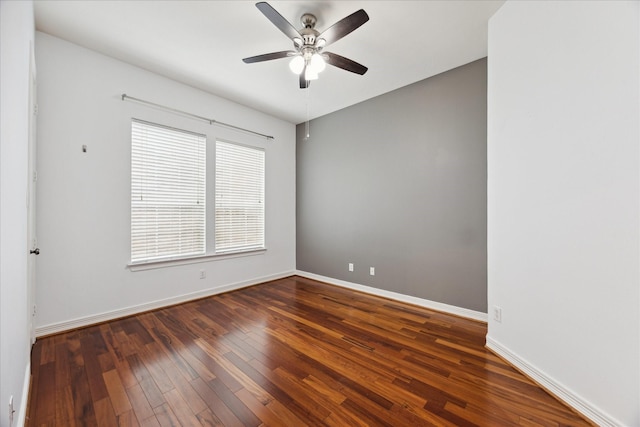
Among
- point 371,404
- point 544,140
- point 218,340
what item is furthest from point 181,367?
point 544,140

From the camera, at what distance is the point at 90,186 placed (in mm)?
2760

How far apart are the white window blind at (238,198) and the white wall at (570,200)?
3.49 metres

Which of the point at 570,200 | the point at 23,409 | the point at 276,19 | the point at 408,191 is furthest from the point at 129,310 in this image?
the point at 570,200

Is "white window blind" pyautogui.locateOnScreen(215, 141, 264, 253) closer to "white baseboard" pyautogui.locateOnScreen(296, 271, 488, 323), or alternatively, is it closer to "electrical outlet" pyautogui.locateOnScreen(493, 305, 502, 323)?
"white baseboard" pyautogui.locateOnScreen(296, 271, 488, 323)

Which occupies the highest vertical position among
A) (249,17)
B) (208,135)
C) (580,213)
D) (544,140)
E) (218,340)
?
(249,17)

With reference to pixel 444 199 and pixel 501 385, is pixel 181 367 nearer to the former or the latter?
pixel 501 385

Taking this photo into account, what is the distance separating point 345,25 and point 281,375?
2.73m

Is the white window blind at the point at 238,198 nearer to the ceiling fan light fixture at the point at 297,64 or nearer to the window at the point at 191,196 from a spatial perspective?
the window at the point at 191,196

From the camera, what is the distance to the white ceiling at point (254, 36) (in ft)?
7.17

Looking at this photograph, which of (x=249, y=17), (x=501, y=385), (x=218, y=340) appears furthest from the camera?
(x=218, y=340)

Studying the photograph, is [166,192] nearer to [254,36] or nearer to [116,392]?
[254,36]

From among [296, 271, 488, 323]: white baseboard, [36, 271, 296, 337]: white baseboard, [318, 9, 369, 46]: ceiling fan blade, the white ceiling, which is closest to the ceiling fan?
[318, 9, 369, 46]: ceiling fan blade

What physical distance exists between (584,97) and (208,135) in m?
4.00

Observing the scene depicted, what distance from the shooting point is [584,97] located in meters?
1.57
